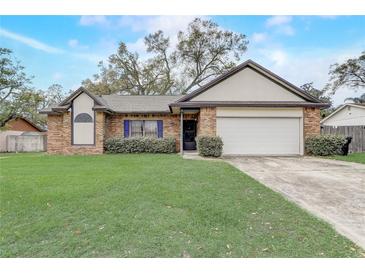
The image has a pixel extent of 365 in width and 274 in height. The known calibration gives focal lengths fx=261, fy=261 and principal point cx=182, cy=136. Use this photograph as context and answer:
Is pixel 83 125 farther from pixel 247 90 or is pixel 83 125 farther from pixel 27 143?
pixel 27 143

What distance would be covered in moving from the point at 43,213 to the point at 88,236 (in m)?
1.44

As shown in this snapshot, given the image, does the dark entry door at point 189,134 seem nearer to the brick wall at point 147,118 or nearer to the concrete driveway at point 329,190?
the brick wall at point 147,118

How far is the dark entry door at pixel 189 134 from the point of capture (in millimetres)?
18172

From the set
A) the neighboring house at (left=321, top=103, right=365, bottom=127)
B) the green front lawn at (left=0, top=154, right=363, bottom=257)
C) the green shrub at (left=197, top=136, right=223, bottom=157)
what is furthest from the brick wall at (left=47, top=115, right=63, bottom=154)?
the neighboring house at (left=321, top=103, right=365, bottom=127)

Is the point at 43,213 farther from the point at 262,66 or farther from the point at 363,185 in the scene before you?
the point at 262,66

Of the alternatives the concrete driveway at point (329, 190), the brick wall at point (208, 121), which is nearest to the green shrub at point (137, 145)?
the brick wall at point (208, 121)

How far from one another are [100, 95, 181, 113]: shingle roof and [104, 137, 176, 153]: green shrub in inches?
83.0

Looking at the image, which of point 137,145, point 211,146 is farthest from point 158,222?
point 137,145

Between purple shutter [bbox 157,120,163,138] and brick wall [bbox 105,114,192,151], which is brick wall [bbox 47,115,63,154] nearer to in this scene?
brick wall [bbox 105,114,192,151]

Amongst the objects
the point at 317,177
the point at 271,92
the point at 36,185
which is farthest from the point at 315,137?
the point at 36,185

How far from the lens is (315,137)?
1418cm

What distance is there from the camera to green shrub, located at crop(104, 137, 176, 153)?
16016mm

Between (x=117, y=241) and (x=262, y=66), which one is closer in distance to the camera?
(x=117, y=241)

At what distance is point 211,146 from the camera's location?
1338 cm
